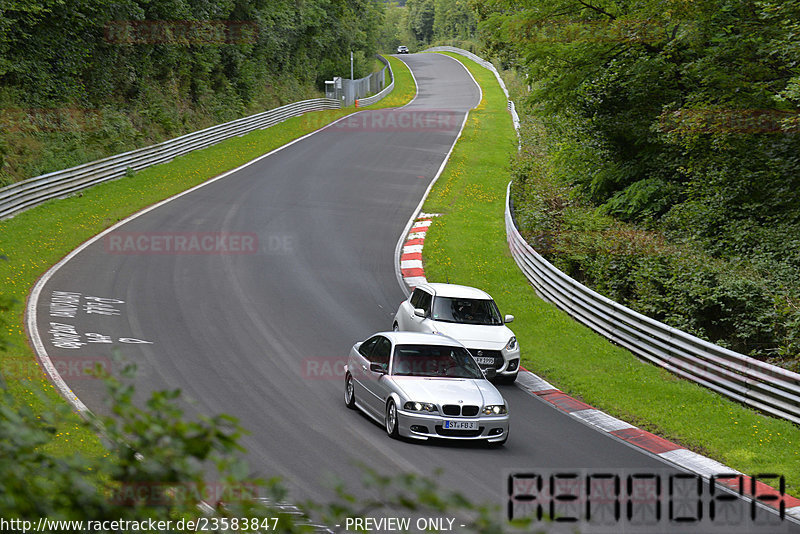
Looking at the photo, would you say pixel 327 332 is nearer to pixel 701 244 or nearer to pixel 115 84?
pixel 701 244

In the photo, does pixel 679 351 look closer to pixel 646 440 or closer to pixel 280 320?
pixel 646 440

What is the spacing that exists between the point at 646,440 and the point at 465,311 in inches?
200

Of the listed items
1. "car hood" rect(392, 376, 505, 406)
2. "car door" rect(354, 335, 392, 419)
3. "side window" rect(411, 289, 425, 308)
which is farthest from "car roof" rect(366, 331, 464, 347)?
"side window" rect(411, 289, 425, 308)

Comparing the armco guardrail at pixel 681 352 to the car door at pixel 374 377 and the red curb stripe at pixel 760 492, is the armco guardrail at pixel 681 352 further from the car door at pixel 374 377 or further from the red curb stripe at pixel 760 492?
the car door at pixel 374 377

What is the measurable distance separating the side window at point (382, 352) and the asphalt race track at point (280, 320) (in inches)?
38.8

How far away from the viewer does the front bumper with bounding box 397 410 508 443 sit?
11656 mm

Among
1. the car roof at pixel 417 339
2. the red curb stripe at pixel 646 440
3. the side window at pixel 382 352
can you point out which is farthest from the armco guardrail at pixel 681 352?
the side window at pixel 382 352

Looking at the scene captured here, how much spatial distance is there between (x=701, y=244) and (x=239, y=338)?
12762 mm

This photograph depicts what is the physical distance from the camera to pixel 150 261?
22.8 metres

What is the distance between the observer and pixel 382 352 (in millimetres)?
13164

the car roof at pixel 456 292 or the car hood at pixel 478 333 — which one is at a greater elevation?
the car roof at pixel 456 292

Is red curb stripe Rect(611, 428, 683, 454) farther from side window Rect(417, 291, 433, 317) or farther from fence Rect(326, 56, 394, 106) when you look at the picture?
fence Rect(326, 56, 394, 106)

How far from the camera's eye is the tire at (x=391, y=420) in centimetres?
1183

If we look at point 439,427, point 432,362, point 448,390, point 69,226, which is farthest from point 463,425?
point 69,226
